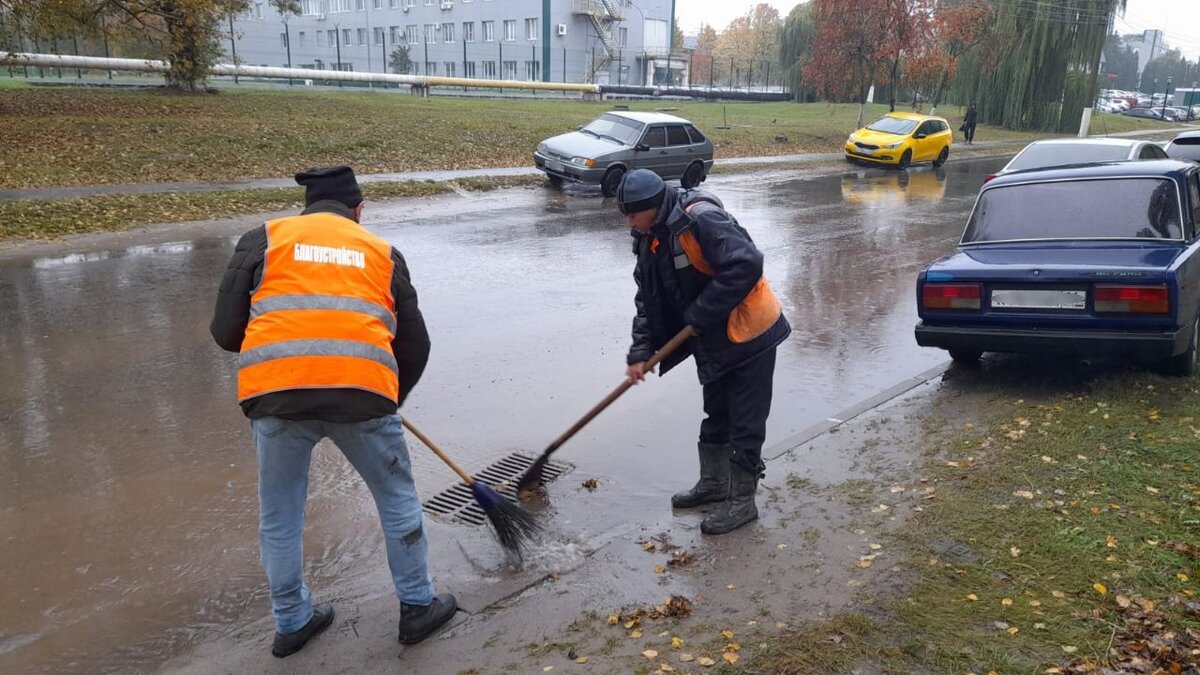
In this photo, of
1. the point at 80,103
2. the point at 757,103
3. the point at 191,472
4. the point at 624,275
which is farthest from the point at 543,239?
the point at 757,103

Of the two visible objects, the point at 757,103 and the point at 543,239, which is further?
the point at 757,103

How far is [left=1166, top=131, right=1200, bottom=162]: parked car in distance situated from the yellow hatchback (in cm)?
912

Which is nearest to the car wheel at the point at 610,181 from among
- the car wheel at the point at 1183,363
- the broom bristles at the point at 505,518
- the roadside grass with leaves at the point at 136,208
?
the roadside grass with leaves at the point at 136,208

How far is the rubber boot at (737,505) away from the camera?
14.5 ft

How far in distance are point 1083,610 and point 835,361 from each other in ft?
13.7

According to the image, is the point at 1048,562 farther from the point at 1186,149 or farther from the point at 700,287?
the point at 1186,149

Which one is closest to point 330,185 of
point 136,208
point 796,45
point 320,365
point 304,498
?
point 320,365

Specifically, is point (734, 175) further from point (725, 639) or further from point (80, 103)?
point (725, 639)

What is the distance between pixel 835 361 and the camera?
7.45 m

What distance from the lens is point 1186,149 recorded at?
55.7ft

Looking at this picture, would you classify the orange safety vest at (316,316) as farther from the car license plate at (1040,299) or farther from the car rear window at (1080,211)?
the car rear window at (1080,211)

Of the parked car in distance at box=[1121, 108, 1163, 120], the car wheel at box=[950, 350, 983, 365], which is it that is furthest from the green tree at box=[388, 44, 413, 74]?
the car wheel at box=[950, 350, 983, 365]

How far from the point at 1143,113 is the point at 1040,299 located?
74694 mm

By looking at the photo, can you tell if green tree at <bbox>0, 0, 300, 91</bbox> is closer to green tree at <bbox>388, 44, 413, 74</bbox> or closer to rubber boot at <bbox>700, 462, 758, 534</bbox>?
rubber boot at <bbox>700, 462, 758, 534</bbox>
